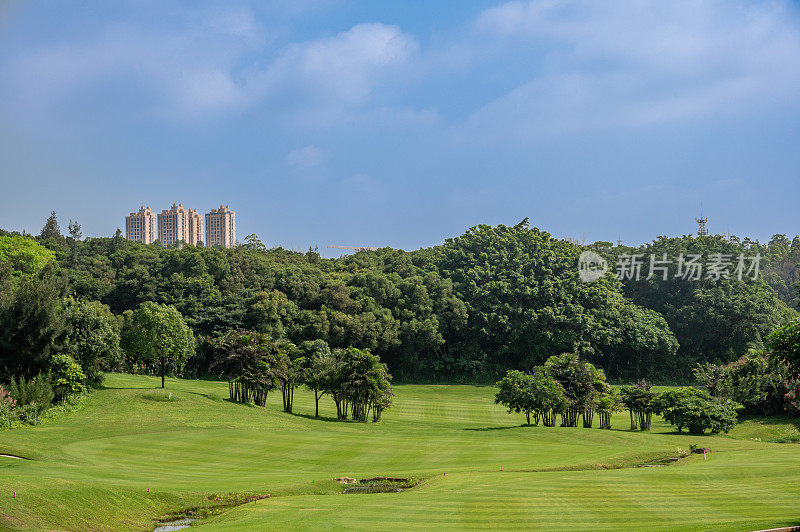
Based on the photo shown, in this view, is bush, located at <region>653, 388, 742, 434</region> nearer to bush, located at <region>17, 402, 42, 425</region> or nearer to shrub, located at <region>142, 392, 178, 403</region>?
shrub, located at <region>142, 392, 178, 403</region>

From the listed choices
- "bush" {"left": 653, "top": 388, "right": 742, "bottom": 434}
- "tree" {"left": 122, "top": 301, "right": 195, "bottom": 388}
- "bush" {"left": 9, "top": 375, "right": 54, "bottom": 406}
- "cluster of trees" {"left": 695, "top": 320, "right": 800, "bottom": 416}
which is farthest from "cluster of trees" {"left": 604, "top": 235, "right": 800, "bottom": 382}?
"bush" {"left": 9, "top": 375, "right": 54, "bottom": 406}

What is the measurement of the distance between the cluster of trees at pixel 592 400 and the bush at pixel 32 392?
74.6ft

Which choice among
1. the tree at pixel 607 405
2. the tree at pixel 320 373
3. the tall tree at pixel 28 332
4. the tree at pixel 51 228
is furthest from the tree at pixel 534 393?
the tree at pixel 51 228

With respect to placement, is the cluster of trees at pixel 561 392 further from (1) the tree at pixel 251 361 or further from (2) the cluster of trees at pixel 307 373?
(1) the tree at pixel 251 361

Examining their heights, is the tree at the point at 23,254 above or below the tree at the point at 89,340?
above

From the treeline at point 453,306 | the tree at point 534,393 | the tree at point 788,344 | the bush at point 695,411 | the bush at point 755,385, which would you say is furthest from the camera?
the treeline at point 453,306

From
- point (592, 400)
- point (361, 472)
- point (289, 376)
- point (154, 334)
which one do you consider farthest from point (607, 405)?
point (154, 334)

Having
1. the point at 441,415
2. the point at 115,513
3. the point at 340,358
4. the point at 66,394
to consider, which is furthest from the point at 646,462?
the point at 66,394

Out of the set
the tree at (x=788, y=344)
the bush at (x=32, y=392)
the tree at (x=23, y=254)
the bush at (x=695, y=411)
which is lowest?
the bush at (x=695, y=411)

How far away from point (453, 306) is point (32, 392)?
43390 millimetres

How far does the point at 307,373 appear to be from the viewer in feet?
124

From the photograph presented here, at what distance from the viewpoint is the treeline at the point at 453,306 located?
6309cm

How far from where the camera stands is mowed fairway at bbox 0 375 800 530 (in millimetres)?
12680

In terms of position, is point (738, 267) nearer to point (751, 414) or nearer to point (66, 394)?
point (751, 414)
